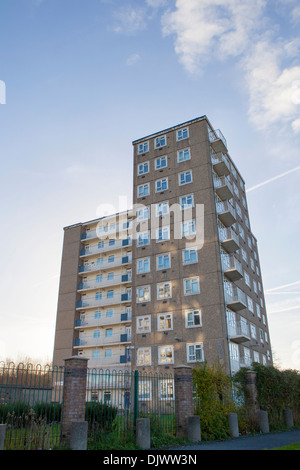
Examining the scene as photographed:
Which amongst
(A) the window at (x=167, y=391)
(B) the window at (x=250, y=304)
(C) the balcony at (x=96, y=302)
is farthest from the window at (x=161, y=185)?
(A) the window at (x=167, y=391)

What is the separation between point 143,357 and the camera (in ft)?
103

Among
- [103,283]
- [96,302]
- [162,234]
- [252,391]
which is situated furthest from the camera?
[103,283]

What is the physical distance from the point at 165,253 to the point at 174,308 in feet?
15.6

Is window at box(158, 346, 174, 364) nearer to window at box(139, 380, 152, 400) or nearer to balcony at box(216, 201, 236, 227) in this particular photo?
window at box(139, 380, 152, 400)

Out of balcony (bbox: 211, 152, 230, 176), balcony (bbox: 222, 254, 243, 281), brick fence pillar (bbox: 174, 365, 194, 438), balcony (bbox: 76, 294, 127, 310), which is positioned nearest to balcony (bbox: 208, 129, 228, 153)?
balcony (bbox: 211, 152, 230, 176)

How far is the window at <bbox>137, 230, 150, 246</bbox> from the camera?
3506 centimetres

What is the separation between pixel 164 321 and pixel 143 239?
7.71 m

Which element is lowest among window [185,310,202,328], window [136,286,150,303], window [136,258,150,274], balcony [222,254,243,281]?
window [185,310,202,328]

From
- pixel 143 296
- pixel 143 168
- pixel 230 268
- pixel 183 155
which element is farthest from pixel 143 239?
pixel 183 155

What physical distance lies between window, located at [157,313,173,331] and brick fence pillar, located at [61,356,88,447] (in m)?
19.7

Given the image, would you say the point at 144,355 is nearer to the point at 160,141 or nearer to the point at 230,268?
the point at 230,268

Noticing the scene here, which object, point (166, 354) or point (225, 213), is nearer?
point (166, 354)

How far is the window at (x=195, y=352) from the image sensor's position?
94.2 feet

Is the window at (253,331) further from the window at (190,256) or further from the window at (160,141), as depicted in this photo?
the window at (160,141)
